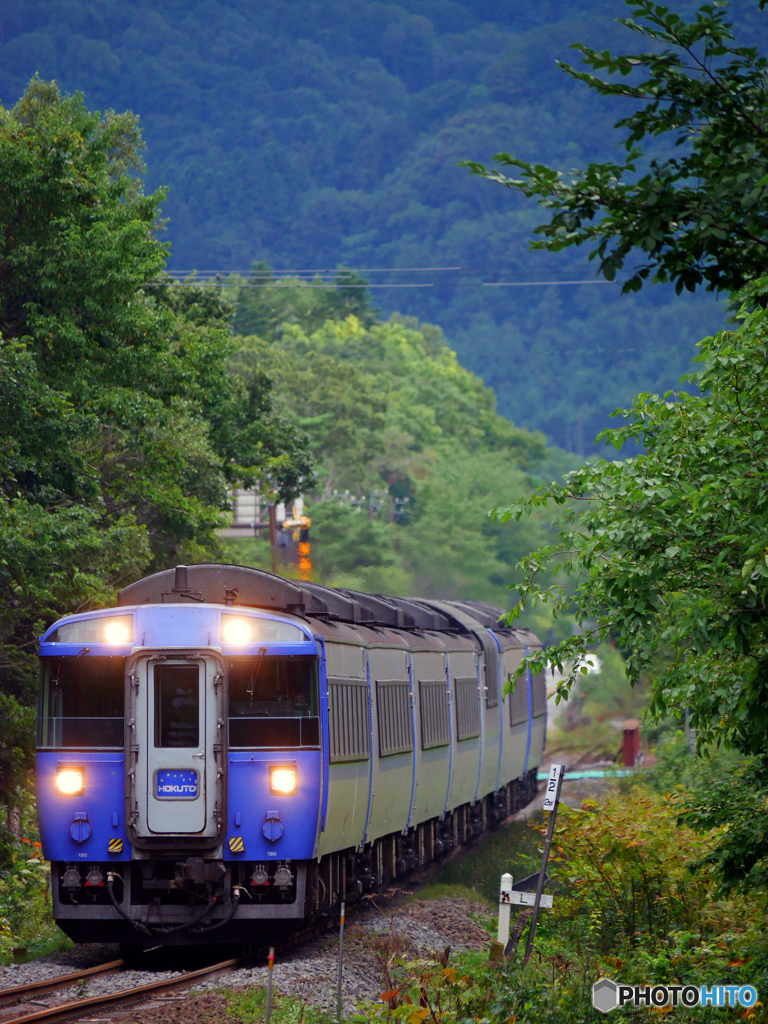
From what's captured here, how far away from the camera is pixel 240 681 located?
12.4 m

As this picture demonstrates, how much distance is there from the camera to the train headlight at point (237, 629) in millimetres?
12461

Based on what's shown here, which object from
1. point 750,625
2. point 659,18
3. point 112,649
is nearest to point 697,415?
point 750,625

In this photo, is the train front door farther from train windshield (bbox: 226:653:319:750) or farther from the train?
train windshield (bbox: 226:653:319:750)

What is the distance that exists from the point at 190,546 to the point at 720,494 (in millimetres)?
22675

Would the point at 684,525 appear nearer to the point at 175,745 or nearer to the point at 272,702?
the point at 272,702

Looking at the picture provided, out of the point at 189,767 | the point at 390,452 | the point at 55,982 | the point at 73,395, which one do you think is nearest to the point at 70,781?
the point at 189,767

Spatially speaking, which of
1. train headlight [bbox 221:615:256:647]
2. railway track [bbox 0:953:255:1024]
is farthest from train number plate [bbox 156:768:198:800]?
railway track [bbox 0:953:255:1024]

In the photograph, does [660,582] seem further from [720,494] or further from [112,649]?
[112,649]

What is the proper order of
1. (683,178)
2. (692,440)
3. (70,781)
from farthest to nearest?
(70,781), (692,440), (683,178)

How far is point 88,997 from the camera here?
11000 mm

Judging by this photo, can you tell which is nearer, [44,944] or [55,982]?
[55,982]

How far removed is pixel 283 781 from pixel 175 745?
1.07 meters

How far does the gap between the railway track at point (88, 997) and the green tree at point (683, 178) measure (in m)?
6.99

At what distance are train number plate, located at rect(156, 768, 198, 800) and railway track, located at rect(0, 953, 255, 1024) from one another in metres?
1.59
